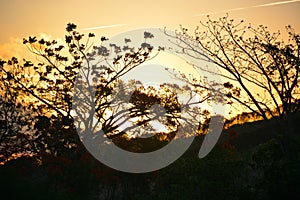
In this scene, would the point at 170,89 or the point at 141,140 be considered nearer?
the point at 141,140

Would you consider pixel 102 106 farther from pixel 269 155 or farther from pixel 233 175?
pixel 233 175

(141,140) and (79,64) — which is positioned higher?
(79,64)

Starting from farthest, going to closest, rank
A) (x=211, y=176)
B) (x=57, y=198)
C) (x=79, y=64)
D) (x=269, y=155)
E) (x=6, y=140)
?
(x=79, y=64) < (x=6, y=140) < (x=269, y=155) < (x=211, y=176) < (x=57, y=198)

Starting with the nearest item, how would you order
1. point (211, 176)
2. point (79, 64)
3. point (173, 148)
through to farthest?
point (211, 176)
point (173, 148)
point (79, 64)

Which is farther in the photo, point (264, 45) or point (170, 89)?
point (170, 89)

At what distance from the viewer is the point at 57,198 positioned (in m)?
9.59

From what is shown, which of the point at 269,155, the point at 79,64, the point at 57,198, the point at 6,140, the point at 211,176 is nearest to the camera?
the point at 57,198

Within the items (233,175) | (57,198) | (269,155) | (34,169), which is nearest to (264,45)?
(269,155)

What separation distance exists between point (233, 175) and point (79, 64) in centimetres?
1482

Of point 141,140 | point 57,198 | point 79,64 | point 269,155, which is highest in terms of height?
point 79,64

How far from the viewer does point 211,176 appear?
1045 cm

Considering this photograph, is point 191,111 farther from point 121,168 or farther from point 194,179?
point 194,179

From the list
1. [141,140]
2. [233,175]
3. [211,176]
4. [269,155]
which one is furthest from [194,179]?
[141,140]

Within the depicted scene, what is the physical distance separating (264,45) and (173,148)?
672cm
